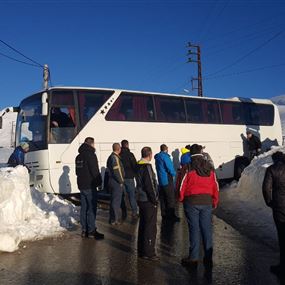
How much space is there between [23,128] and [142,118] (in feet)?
13.6

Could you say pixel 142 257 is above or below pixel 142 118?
below

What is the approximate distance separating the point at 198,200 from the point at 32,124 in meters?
8.38

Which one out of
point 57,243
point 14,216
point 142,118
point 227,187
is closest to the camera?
point 57,243

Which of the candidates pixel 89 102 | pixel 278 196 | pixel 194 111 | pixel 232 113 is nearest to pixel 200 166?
pixel 278 196

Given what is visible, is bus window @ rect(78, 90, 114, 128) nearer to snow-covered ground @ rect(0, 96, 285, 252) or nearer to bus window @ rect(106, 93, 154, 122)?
bus window @ rect(106, 93, 154, 122)

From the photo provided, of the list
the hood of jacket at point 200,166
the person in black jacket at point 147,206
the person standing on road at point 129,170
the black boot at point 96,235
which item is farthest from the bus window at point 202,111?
the hood of jacket at point 200,166

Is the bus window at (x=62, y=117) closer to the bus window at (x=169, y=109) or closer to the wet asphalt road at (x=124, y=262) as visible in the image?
the bus window at (x=169, y=109)

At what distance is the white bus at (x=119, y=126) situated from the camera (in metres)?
12.7

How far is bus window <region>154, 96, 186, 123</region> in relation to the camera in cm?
1555

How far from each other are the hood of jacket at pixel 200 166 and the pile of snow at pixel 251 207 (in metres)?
2.43

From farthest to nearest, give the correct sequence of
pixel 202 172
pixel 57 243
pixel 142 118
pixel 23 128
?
1. pixel 142 118
2. pixel 23 128
3. pixel 57 243
4. pixel 202 172

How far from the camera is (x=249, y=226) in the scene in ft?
31.1

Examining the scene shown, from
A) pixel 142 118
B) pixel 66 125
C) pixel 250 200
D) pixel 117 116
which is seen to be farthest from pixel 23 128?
pixel 250 200

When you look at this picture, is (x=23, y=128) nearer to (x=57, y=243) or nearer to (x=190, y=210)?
(x=57, y=243)
